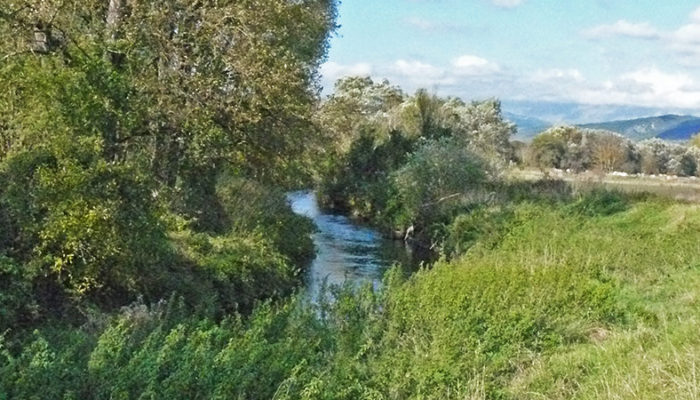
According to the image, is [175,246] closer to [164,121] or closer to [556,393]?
[164,121]

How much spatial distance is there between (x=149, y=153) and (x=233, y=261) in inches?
120

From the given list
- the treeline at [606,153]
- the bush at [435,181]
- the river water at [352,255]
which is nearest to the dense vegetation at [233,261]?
the river water at [352,255]

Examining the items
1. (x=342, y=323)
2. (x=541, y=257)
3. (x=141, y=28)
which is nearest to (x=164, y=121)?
(x=141, y=28)

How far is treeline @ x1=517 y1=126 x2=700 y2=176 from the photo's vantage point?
247ft

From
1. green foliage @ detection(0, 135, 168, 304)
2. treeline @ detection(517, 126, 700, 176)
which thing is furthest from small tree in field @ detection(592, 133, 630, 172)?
green foliage @ detection(0, 135, 168, 304)

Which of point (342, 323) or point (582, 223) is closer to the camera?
point (342, 323)

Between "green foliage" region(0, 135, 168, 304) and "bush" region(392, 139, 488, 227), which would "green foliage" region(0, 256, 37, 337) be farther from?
"bush" region(392, 139, 488, 227)

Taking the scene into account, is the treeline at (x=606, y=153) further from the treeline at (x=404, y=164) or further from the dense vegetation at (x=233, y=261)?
the dense vegetation at (x=233, y=261)

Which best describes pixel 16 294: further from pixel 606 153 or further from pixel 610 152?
pixel 610 152

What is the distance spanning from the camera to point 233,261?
17578 millimetres

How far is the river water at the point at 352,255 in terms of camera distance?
74.2 ft

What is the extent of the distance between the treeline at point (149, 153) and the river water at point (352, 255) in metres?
1.07

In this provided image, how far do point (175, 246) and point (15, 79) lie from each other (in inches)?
181

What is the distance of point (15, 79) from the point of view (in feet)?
45.4
